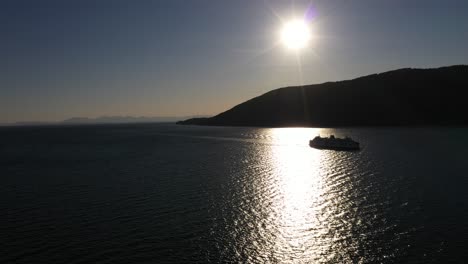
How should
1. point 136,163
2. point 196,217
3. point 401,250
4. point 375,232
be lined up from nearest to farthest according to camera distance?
point 401,250
point 375,232
point 196,217
point 136,163

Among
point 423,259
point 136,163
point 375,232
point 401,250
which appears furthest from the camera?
point 136,163

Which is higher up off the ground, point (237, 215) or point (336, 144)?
point (336, 144)

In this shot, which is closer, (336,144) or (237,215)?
(237,215)

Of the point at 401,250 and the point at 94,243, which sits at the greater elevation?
the point at 94,243

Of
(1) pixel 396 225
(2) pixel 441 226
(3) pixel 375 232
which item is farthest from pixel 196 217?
(2) pixel 441 226

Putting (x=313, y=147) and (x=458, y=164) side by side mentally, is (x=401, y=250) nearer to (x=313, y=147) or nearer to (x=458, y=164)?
(x=458, y=164)

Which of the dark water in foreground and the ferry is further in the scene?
the ferry

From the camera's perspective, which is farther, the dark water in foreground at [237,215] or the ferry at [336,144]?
the ferry at [336,144]

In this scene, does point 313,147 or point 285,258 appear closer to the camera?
point 285,258
